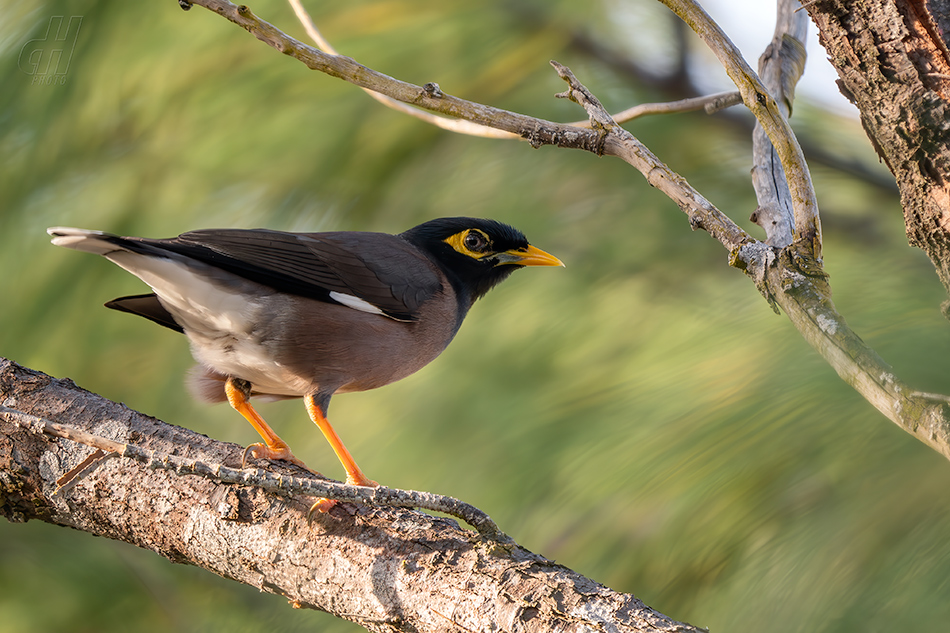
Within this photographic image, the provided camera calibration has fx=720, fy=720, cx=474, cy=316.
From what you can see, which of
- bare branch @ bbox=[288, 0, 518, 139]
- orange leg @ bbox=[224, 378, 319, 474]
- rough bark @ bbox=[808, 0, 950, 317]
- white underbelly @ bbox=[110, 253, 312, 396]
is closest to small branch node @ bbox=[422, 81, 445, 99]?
bare branch @ bbox=[288, 0, 518, 139]

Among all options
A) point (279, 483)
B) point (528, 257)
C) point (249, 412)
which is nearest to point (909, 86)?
point (279, 483)

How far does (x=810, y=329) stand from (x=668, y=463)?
0.45 metres

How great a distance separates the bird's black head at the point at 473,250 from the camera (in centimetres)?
186

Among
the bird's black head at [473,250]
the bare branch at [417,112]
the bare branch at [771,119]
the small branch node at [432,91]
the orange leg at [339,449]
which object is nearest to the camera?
the bare branch at [771,119]

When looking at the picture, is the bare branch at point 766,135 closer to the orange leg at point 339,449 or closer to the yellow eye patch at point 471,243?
the yellow eye patch at point 471,243

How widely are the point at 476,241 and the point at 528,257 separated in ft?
0.59

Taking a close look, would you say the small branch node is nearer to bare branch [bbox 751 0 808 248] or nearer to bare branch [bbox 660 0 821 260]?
bare branch [bbox 660 0 821 260]

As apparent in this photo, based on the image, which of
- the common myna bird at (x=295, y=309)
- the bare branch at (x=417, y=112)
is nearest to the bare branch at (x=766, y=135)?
the bare branch at (x=417, y=112)

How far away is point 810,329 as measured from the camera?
873 millimetres

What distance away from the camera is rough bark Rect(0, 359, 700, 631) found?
1.01 meters

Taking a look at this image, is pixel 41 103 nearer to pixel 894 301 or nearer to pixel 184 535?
pixel 184 535

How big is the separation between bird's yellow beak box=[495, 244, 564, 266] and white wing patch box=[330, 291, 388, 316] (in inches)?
14.3

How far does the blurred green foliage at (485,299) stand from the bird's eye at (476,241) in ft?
0.28

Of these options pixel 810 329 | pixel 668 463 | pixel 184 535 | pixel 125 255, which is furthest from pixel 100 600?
pixel 810 329
